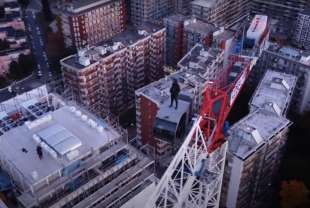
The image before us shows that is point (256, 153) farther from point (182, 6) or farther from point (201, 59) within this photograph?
point (182, 6)

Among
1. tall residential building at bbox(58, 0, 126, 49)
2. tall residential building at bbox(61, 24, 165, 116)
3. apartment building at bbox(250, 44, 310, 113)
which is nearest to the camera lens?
tall residential building at bbox(61, 24, 165, 116)

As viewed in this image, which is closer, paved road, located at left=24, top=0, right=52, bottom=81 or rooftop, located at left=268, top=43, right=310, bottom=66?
rooftop, located at left=268, top=43, right=310, bottom=66

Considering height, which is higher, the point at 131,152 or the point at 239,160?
the point at 131,152

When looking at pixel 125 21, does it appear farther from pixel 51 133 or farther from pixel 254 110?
Result: pixel 51 133

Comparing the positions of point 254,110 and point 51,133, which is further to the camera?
point 254,110

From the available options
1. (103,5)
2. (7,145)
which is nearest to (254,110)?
(7,145)

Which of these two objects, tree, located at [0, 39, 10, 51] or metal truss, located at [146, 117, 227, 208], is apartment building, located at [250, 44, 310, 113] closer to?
metal truss, located at [146, 117, 227, 208]

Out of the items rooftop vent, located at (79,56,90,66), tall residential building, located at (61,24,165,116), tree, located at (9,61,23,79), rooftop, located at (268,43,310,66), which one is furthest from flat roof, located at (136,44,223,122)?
tree, located at (9,61,23,79)
